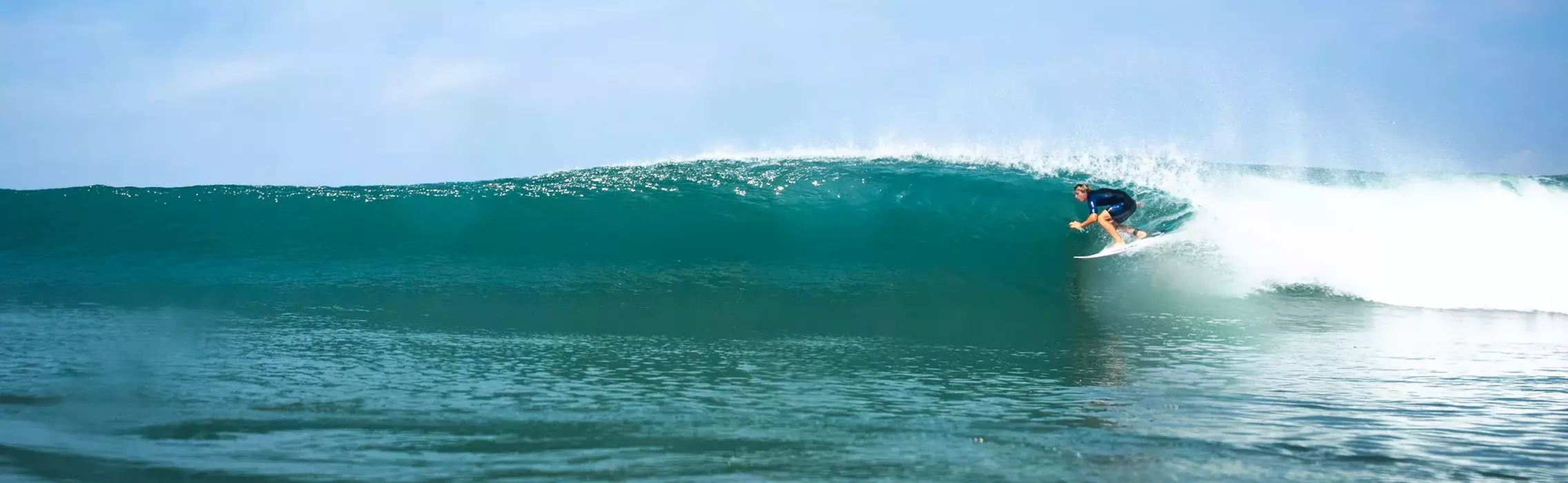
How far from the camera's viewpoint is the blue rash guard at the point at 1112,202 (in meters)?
10.8

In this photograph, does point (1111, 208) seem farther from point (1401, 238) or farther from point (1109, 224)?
point (1401, 238)

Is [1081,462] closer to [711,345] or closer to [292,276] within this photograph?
[711,345]

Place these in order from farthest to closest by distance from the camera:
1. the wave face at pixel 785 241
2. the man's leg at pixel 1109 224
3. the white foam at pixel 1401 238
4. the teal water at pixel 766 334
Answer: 1. the man's leg at pixel 1109 224
2. the white foam at pixel 1401 238
3. the wave face at pixel 785 241
4. the teal water at pixel 766 334

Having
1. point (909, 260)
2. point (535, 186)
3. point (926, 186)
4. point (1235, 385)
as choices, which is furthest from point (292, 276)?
point (1235, 385)

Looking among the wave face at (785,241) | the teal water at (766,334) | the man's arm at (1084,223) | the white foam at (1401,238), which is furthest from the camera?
the white foam at (1401,238)

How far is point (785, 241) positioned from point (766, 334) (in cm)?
469

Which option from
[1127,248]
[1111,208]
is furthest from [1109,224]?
[1127,248]

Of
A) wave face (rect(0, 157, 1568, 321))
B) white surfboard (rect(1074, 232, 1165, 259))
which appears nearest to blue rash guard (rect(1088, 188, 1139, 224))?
white surfboard (rect(1074, 232, 1165, 259))

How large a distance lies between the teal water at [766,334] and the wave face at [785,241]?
0.20 ft

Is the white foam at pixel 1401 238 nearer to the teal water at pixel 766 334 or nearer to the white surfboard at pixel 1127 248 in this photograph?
the teal water at pixel 766 334

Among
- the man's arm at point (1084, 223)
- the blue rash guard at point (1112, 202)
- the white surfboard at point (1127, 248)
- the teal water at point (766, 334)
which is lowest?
the teal water at point (766, 334)

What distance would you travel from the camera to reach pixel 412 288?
31.9 feet

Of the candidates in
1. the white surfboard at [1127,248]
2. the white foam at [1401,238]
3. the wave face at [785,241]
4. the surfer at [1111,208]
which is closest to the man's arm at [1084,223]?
the surfer at [1111,208]

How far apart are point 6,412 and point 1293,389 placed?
599 centimetres
